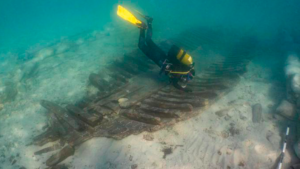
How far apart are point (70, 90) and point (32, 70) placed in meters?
5.58

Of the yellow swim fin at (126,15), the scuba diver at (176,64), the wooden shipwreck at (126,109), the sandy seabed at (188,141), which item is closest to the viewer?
the sandy seabed at (188,141)

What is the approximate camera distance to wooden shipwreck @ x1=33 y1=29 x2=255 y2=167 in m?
5.34

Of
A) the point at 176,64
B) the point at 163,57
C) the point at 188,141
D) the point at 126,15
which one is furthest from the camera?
the point at 126,15

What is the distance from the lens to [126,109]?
242 inches

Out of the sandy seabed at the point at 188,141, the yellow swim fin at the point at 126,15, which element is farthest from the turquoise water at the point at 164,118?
the yellow swim fin at the point at 126,15

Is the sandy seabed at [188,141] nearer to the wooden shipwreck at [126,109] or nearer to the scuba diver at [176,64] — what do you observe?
the wooden shipwreck at [126,109]

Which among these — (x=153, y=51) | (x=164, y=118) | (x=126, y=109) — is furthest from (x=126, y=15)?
(x=164, y=118)

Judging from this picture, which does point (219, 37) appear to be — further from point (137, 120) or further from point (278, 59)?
point (137, 120)

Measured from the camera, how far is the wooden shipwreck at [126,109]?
5.34 meters

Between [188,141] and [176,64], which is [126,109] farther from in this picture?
[176,64]

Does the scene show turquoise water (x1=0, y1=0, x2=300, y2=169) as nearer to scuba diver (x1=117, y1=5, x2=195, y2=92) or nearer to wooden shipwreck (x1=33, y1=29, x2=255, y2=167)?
wooden shipwreck (x1=33, y1=29, x2=255, y2=167)

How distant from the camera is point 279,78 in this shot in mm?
8344

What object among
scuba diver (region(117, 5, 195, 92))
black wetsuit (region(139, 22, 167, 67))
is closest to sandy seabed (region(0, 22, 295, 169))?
scuba diver (region(117, 5, 195, 92))

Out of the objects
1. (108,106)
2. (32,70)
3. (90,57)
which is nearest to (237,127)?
(108,106)
